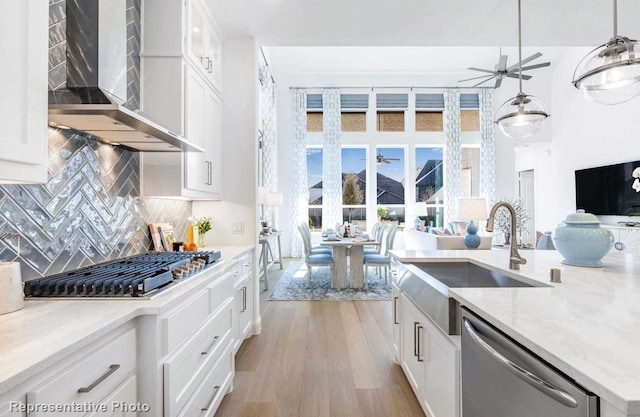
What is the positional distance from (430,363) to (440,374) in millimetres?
135

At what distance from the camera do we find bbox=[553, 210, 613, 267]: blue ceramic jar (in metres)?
1.64

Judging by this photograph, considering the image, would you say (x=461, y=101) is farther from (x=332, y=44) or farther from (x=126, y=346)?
(x=126, y=346)

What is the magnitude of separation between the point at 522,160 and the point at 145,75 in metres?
9.99

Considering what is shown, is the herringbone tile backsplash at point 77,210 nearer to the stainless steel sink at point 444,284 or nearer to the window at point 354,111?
the stainless steel sink at point 444,284

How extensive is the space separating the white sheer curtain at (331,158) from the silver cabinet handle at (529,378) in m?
6.52

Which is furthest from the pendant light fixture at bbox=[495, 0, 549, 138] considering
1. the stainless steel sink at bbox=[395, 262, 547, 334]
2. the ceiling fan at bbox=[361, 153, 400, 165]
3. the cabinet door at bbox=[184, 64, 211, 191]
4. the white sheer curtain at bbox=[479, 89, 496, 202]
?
the white sheer curtain at bbox=[479, 89, 496, 202]

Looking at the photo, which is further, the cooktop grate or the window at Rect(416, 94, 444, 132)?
the window at Rect(416, 94, 444, 132)

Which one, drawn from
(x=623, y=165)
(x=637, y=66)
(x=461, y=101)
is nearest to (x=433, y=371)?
(x=637, y=66)

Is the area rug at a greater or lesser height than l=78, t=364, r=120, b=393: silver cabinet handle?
lesser

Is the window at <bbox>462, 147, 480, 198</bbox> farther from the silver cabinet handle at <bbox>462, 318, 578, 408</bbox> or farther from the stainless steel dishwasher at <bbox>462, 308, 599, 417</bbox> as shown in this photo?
the silver cabinet handle at <bbox>462, 318, 578, 408</bbox>

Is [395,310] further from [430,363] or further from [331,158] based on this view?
[331,158]

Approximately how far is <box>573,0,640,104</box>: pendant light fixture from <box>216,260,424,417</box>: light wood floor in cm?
218

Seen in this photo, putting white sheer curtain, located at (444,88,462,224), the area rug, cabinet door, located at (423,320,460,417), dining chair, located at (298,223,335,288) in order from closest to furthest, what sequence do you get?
cabinet door, located at (423,320,460,417) < the area rug < dining chair, located at (298,223,335,288) < white sheer curtain, located at (444,88,462,224)

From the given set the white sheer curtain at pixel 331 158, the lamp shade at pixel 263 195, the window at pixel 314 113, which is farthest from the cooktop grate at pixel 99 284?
the window at pixel 314 113
